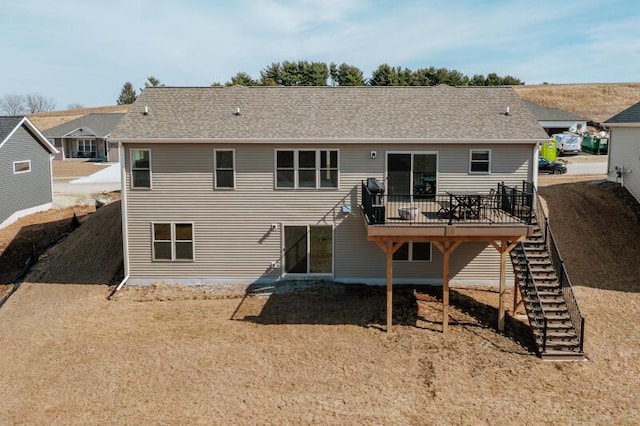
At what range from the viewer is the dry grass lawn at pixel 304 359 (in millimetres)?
11094

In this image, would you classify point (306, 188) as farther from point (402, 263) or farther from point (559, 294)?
point (559, 294)

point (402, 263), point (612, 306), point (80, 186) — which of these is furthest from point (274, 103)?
point (80, 186)

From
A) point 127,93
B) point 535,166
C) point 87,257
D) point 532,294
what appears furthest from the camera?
point 127,93

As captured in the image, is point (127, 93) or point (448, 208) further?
point (127, 93)

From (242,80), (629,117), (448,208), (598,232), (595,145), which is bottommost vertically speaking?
(598,232)

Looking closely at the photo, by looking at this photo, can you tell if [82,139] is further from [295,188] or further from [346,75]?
[295,188]

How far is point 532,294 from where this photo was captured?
15.0m

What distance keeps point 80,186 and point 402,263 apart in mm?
25727

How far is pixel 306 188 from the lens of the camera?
18.4 m

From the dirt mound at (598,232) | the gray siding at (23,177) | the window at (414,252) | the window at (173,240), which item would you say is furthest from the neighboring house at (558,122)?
the gray siding at (23,177)

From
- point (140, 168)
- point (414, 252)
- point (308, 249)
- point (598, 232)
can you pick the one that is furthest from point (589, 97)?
point (140, 168)

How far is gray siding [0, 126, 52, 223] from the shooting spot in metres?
27.3

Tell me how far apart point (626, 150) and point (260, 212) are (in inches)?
643

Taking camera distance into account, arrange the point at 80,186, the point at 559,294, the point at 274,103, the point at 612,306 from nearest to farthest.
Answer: the point at 559,294 < the point at 612,306 < the point at 274,103 < the point at 80,186
